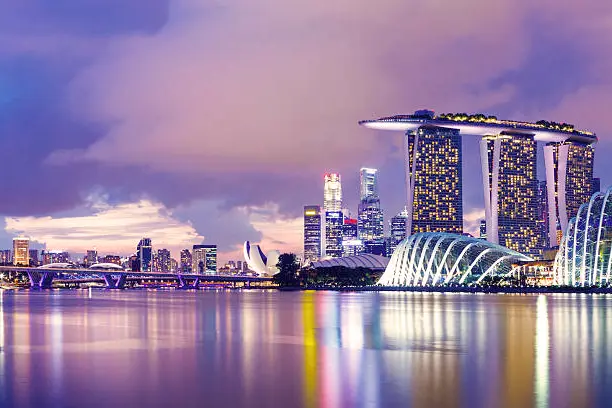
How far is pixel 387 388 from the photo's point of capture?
30.2 m

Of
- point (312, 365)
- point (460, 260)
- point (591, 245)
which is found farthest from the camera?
point (460, 260)

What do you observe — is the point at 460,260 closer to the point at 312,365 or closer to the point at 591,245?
the point at 591,245

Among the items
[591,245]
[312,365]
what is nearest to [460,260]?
[591,245]

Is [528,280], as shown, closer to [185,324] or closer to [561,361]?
[185,324]

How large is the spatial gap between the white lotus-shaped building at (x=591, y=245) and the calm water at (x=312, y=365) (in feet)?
284

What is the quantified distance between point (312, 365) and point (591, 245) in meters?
124

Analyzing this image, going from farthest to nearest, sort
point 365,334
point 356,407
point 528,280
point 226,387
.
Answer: point 528,280 → point 365,334 → point 226,387 → point 356,407

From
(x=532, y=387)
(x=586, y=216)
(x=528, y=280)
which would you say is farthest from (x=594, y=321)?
(x=528, y=280)

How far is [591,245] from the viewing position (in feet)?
495

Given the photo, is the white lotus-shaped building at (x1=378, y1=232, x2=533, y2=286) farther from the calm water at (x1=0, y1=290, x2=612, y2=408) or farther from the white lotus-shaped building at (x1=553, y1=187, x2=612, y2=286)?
the calm water at (x1=0, y1=290, x2=612, y2=408)

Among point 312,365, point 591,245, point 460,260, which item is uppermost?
point 591,245

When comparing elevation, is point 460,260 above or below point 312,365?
below

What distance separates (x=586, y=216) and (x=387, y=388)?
132 meters

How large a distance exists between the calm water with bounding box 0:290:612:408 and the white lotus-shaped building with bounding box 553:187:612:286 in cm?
8662
